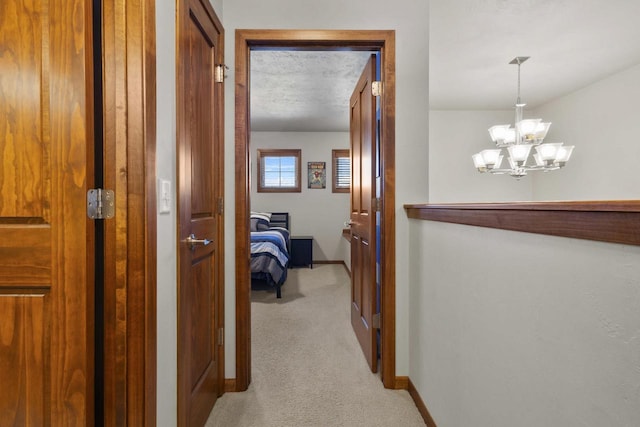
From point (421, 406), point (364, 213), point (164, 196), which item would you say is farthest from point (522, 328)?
point (364, 213)

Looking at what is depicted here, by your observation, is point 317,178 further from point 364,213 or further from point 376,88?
point 376,88

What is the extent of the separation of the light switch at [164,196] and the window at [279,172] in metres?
5.30

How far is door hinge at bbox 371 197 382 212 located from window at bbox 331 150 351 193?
4320mm

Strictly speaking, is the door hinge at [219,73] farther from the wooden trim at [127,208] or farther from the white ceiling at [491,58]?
the white ceiling at [491,58]

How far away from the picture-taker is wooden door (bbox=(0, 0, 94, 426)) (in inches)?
41.6

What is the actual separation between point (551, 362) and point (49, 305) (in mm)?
1368

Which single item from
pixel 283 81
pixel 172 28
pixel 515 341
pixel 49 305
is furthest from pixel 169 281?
pixel 283 81

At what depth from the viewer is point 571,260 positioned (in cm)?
80

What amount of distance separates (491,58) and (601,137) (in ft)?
6.17

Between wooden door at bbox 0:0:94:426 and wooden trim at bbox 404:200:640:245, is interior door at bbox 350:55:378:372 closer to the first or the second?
wooden trim at bbox 404:200:640:245

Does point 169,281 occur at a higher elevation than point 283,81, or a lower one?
lower

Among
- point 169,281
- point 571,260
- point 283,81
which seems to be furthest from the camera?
point 283,81

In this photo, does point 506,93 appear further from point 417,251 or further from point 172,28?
point 172,28

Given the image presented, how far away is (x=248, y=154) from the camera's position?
2141 millimetres
